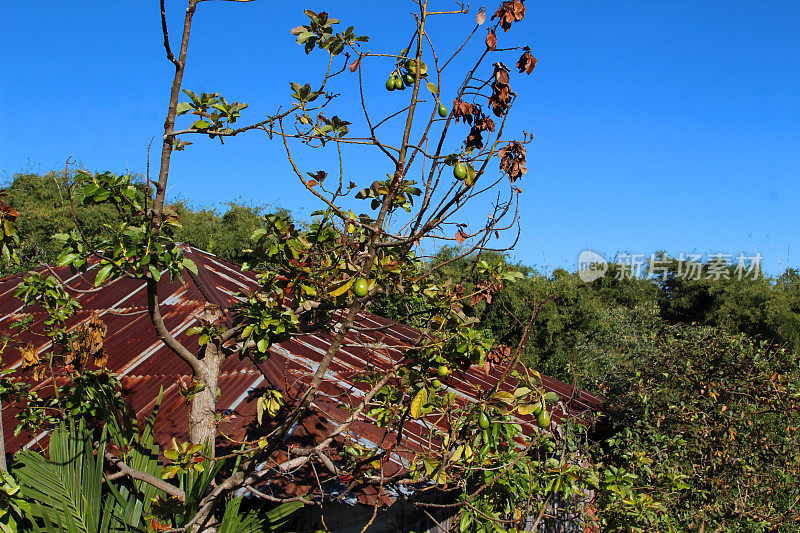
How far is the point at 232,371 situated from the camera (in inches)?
187

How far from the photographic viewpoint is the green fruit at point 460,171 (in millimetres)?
2412

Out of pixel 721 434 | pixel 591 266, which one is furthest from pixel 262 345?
pixel 591 266

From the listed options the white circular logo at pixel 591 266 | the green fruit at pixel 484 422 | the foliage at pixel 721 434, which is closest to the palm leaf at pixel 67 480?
the green fruit at pixel 484 422

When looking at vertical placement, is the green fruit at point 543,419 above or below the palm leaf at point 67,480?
above

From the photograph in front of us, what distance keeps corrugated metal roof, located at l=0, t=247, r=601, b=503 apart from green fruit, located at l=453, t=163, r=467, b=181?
816mm

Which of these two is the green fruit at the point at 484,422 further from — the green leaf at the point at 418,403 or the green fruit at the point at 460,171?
the green fruit at the point at 460,171

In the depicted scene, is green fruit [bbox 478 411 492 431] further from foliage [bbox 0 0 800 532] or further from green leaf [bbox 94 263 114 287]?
green leaf [bbox 94 263 114 287]

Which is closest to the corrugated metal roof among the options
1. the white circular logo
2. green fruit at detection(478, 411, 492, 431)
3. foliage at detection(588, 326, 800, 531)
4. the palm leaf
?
green fruit at detection(478, 411, 492, 431)

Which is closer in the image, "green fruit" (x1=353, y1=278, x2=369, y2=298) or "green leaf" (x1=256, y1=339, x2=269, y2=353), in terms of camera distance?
"green fruit" (x1=353, y1=278, x2=369, y2=298)

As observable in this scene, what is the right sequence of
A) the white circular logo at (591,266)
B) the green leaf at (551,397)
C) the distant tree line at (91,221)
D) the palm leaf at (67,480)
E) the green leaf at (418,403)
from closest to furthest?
the green leaf at (418,403), the green leaf at (551,397), the palm leaf at (67,480), the distant tree line at (91,221), the white circular logo at (591,266)

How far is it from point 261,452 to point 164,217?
4.05 feet

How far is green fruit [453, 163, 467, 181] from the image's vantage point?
2412 millimetres

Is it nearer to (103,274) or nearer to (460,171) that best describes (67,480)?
(103,274)

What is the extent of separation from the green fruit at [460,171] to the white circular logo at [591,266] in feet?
77.3
